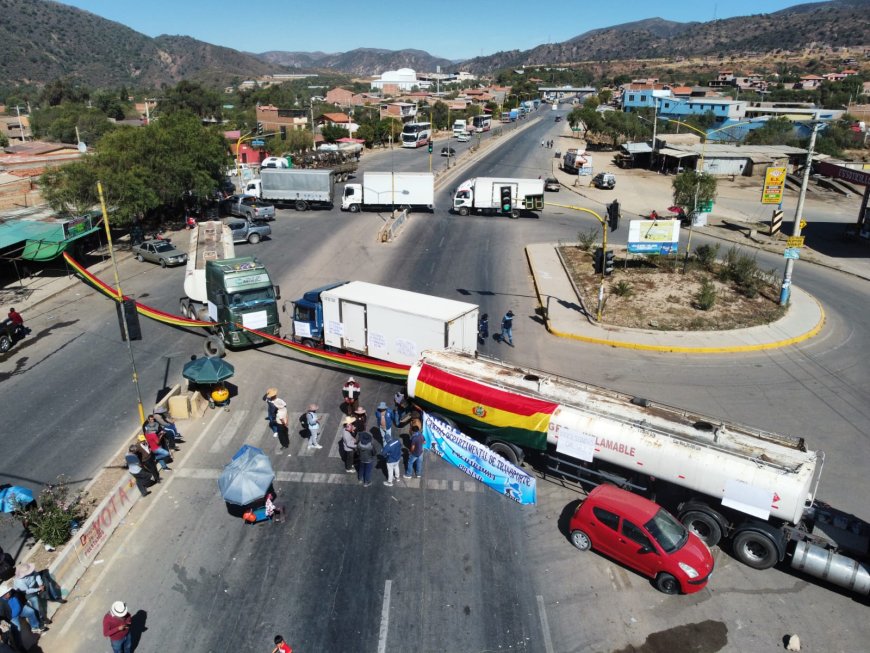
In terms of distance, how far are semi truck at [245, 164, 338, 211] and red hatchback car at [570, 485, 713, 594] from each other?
39.8 m

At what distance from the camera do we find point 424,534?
516 inches

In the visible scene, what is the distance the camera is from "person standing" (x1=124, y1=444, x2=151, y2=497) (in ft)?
46.0

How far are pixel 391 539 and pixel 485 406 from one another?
4056 millimetres

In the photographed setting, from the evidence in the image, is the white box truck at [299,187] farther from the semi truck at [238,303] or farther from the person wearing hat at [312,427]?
the person wearing hat at [312,427]

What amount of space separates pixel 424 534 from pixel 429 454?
10.8 ft

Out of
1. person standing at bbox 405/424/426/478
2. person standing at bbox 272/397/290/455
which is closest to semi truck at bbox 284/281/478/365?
person standing at bbox 405/424/426/478

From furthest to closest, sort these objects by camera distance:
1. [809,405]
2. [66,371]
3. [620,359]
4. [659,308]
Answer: [659,308]
[620,359]
[66,371]
[809,405]

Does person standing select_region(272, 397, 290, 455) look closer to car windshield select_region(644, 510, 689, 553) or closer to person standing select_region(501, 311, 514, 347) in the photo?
car windshield select_region(644, 510, 689, 553)

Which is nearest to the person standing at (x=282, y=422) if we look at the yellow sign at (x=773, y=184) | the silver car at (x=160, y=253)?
the silver car at (x=160, y=253)

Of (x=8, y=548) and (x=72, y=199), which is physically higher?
(x=72, y=199)

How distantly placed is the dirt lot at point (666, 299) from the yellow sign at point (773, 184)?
4811 mm

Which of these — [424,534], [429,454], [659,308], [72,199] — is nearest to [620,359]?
[659,308]

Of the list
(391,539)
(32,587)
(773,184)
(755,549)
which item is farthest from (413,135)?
(32,587)

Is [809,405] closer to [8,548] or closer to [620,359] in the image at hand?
[620,359]
